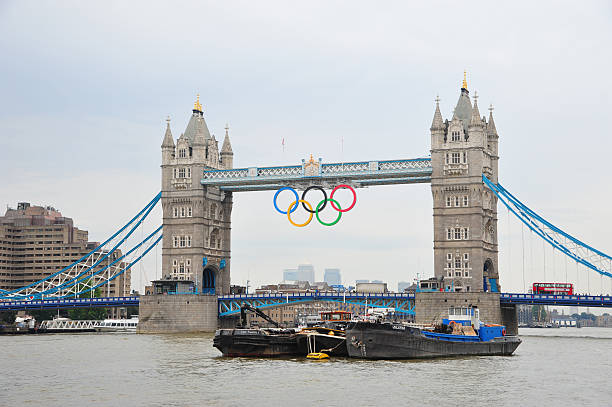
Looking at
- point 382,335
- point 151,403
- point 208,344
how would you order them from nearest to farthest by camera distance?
point 151,403 → point 382,335 → point 208,344

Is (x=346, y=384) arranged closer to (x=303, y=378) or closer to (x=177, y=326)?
(x=303, y=378)

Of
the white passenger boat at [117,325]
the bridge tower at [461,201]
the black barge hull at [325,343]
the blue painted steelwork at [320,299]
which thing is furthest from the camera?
the white passenger boat at [117,325]

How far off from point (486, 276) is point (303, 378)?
228 ft

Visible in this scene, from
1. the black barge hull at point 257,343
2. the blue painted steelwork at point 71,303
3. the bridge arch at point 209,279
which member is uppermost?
the bridge arch at point 209,279

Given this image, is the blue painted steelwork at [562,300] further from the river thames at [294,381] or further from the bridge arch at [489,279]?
the river thames at [294,381]

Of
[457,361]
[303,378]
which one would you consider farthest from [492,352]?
[303,378]

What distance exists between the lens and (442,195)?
12062cm

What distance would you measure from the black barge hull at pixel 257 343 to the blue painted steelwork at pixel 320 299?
4231 centimetres

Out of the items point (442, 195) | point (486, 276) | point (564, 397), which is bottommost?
point (564, 397)

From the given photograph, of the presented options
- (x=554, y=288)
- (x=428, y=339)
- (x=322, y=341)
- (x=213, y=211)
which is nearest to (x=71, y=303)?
(x=213, y=211)

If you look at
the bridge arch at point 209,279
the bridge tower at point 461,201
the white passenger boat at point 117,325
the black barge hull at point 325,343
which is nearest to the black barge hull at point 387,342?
the black barge hull at point 325,343

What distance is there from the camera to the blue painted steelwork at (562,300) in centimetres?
11269

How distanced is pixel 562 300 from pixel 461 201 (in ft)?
58.4

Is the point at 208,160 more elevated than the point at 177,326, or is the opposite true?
the point at 208,160
